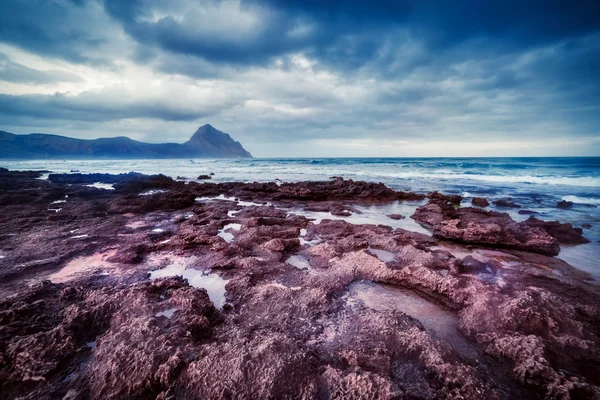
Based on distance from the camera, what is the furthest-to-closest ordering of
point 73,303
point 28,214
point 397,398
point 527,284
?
point 28,214, point 527,284, point 73,303, point 397,398

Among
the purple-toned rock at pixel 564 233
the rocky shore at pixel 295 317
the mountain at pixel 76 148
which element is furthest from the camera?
A: the mountain at pixel 76 148

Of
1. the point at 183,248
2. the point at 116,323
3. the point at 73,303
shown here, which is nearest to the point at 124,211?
the point at 183,248

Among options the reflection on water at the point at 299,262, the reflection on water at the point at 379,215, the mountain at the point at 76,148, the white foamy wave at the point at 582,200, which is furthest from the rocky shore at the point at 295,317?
the mountain at the point at 76,148

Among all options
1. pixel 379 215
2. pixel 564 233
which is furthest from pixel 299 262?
pixel 564 233

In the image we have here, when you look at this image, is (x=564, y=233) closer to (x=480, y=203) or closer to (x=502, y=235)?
(x=502, y=235)

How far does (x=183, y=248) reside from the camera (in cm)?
682

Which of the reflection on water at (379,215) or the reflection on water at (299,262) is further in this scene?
the reflection on water at (379,215)

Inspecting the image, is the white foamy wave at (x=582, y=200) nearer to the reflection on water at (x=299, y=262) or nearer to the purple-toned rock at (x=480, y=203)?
the purple-toned rock at (x=480, y=203)

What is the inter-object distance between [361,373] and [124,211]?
39.2ft

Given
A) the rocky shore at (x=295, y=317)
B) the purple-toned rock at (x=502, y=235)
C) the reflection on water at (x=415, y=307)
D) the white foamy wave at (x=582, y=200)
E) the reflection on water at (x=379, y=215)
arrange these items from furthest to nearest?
1. the white foamy wave at (x=582, y=200)
2. the reflection on water at (x=379, y=215)
3. the purple-toned rock at (x=502, y=235)
4. the reflection on water at (x=415, y=307)
5. the rocky shore at (x=295, y=317)

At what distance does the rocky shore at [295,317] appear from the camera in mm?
2727

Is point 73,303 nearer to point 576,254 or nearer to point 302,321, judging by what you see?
point 302,321

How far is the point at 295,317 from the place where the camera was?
3887 millimetres

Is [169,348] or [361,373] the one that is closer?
[361,373]
